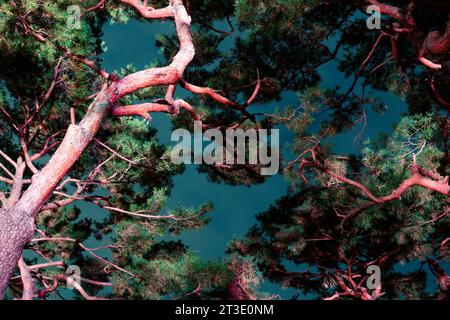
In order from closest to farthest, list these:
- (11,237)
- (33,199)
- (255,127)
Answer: (11,237), (33,199), (255,127)

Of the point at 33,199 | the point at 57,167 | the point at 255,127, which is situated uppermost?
the point at 255,127

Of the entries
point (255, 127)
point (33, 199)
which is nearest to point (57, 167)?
point (33, 199)

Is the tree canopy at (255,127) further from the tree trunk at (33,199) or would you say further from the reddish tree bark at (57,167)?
the tree trunk at (33,199)

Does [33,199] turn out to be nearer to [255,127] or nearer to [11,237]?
[11,237]

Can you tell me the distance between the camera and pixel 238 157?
15.2ft

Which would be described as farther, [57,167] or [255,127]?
[255,127]

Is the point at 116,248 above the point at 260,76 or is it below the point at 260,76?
below

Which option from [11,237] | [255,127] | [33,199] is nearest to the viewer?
[11,237]

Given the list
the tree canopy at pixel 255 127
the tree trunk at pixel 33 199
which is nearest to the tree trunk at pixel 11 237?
the tree trunk at pixel 33 199

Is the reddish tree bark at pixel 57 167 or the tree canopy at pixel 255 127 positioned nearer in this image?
the reddish tree bark at pixel 57 167

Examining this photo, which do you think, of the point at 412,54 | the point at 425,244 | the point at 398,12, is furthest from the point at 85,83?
the point at 425,244

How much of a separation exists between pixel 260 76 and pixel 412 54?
168 cm

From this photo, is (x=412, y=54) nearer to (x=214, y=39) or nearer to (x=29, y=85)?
(x=214, y=39)
